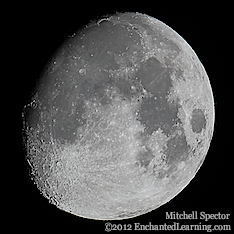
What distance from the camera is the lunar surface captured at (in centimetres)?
237

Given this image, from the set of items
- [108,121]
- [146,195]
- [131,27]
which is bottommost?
[146,195]

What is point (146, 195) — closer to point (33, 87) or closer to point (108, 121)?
point (108, 121)

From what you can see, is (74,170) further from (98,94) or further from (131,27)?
(131,27)

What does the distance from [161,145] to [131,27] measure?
723mm

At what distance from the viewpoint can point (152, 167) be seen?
8.14 feet

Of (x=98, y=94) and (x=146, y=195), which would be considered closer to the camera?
(x=98, y=94)

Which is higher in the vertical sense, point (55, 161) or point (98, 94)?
point (98, 94)

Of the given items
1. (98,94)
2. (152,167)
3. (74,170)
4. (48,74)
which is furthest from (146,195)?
(48,74)

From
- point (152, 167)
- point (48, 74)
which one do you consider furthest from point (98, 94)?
point (152, 167)

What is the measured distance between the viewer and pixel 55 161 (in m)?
2.48

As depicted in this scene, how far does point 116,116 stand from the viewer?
236 cm

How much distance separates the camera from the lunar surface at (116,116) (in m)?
2.37

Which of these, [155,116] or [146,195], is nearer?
[155,116]

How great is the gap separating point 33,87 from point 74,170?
549mm
